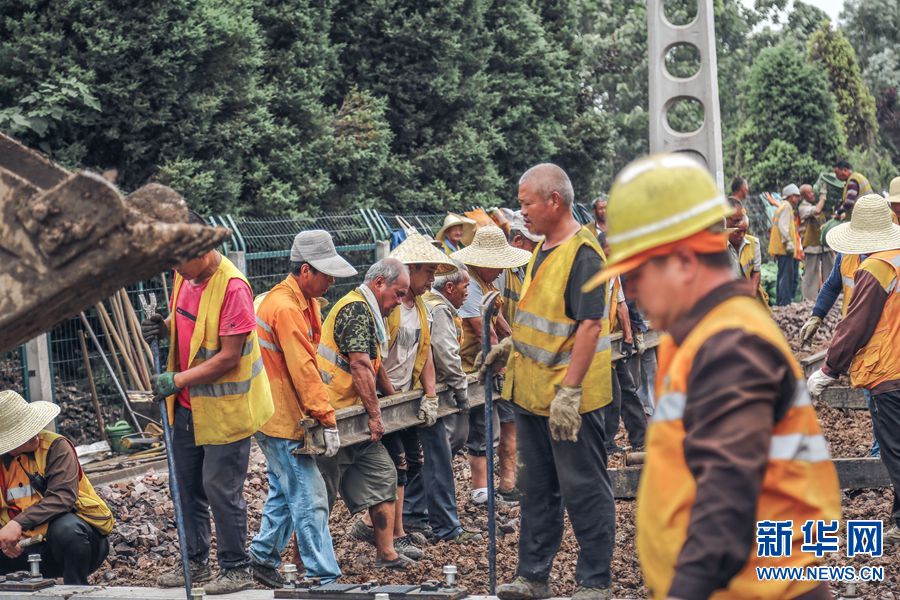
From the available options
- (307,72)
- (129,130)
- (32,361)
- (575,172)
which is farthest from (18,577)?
(575,172)

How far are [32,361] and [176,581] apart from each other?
4506mm

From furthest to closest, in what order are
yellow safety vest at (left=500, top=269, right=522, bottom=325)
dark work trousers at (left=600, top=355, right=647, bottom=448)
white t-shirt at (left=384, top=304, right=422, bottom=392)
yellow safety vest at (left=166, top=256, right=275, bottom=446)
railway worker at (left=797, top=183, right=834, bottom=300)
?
railway worker at (left=797, top=183, right=834, bottom=300) → dark work trousers at (left=600, top=355, right=647, bottom=448) → yellow safety vest at (left=500, top=269, right=522, bottom=325) → white t-shirt at (left=384, top=304, right=422, bottom=392) → yellow safety vest at (left=166, top=256, right=275, bottom=446)

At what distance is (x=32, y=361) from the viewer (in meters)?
10.9

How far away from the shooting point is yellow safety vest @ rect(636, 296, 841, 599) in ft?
9.22

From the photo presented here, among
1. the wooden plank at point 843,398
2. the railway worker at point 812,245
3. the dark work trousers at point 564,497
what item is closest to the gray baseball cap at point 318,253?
the dark work trousers at point 564,497

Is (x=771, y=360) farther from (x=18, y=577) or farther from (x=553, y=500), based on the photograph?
(x=18, y=577)

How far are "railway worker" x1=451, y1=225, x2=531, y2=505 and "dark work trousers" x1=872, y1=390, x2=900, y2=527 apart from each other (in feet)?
9.62

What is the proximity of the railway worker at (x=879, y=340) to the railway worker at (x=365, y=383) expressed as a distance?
284 cm

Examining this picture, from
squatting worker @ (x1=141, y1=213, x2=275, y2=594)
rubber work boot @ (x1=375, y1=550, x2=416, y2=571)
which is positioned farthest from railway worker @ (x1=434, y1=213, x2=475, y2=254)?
squatting worker @ (x1=141, y1=213, x2=275, y2=594)

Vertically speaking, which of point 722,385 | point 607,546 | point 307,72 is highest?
point 307,72

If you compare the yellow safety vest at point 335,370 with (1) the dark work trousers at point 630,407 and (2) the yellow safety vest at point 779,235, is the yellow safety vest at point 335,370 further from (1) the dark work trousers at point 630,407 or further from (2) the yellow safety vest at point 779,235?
(2) the yellow safety vest at point 779,235

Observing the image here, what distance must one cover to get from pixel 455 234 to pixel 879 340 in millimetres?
5010

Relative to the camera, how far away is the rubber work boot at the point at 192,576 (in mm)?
7043

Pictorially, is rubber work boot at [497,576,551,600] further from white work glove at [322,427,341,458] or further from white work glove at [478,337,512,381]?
white work glove at [322,427,341,458]
